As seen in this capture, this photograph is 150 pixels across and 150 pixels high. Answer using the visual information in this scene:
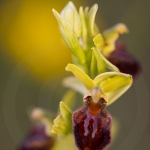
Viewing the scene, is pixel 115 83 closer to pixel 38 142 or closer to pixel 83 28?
pixel 83 28

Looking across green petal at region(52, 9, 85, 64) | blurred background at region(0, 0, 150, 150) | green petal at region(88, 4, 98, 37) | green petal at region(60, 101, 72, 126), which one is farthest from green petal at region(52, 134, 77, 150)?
blurred background at region(0, 0, 150, 150)

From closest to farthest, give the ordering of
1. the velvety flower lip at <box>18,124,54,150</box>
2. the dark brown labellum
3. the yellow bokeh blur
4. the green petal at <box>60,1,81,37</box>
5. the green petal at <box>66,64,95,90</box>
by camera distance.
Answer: the dark brown labellum, the green petal at <box>66,64,95,90</box>, the green petal at <box>60,1,81,37</box>, the velvety flower lip at <box>18,124,54,150</box>, the yellow bokeh blur

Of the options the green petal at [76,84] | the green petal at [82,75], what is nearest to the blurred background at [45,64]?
the green petal at [76,84]

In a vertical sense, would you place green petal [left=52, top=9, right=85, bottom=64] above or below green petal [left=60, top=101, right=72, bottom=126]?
above

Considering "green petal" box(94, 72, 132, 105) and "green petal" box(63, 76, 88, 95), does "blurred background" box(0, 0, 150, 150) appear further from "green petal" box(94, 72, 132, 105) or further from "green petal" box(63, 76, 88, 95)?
"green petal" box(94, 72, 132, 105)

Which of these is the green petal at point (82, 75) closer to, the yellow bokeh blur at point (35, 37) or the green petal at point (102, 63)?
the green petal at point (102, 63)

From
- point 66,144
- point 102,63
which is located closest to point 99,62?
point 102,63

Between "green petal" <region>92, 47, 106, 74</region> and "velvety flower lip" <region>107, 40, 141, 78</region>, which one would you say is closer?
"green petal" <region>92, 47, 106, 74</region>
